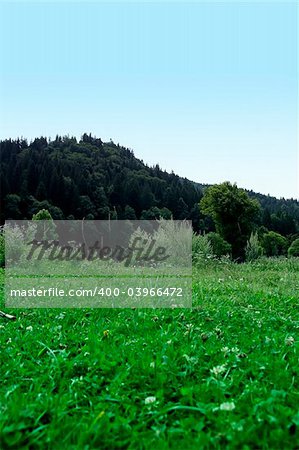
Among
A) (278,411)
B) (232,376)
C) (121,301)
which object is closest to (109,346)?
(232,376)

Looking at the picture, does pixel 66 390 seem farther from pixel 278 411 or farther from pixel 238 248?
pixel 238 248

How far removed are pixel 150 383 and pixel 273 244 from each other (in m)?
38.6

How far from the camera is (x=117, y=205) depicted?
42.1 meters

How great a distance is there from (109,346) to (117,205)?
39.8 m

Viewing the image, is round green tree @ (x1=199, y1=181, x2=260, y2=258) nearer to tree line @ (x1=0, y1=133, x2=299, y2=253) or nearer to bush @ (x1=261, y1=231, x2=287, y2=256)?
tree line @ (x1=0, y1=133, x2=299, y2=253)

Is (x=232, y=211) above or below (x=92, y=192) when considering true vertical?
below

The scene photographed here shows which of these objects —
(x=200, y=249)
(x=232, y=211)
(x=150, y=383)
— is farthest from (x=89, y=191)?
(x=150, y=383)

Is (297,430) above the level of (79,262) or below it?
above

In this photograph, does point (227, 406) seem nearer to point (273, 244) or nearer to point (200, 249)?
point (200, 249)

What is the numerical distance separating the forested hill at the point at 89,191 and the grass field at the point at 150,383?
29688 mm

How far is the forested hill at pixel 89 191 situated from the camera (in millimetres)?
37938

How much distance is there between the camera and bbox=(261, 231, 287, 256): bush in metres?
37.8

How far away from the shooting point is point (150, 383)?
1.97 metres

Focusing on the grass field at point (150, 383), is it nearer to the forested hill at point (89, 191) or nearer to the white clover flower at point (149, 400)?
the white clover flower at point (149, 400)
